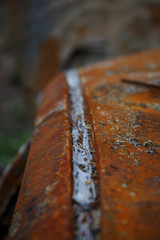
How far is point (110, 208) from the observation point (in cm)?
33

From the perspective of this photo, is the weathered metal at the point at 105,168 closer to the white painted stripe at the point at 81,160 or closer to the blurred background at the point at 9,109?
the white painted stripe at the point at 81,160

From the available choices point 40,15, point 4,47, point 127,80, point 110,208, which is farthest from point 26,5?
point 4,47

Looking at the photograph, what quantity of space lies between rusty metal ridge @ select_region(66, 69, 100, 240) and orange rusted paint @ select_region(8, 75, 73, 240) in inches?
0.7

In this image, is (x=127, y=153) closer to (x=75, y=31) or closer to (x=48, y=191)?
(x=48, y=191)

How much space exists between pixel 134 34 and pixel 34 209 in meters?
2.81

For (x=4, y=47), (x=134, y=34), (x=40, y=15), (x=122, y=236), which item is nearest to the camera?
(x=122, y=236)

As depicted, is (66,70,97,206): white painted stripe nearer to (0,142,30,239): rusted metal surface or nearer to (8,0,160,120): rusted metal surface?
(0,142,30,239): rusted metal surface

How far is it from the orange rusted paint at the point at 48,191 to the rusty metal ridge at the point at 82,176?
0.02 m

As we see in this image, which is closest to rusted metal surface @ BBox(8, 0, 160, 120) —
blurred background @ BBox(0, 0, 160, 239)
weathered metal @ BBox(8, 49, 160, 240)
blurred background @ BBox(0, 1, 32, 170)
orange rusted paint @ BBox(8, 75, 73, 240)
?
blurred background @ BBox(0, 0, 160, 239)

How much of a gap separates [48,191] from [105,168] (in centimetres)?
12

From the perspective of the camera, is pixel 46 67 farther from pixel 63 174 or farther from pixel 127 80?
pixel 63 174

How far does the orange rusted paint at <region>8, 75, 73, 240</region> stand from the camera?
12.9 inches

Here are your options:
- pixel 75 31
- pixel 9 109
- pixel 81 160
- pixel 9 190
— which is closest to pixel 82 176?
pixel 81 160

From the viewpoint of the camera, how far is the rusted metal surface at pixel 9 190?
0.77 metres
